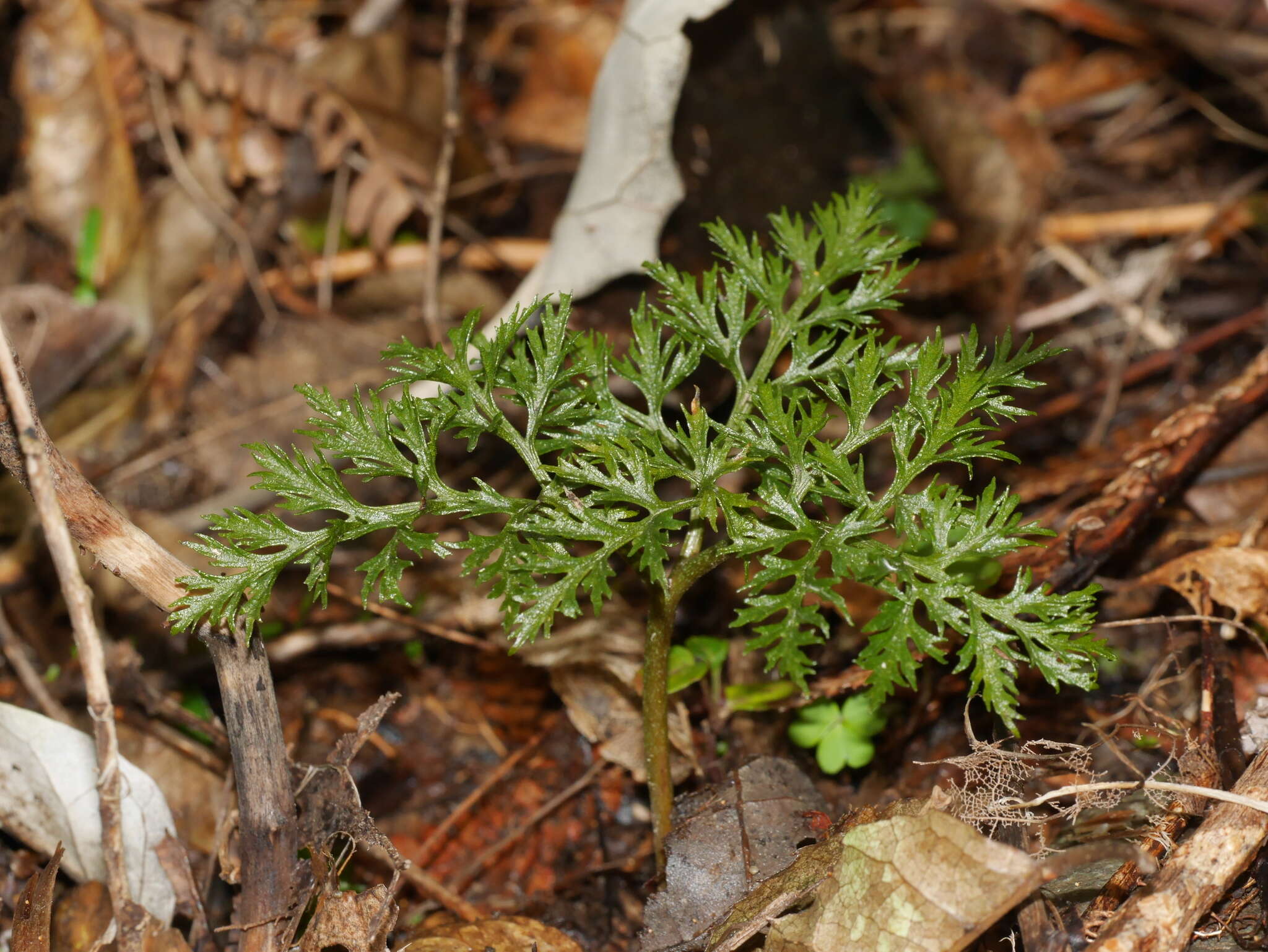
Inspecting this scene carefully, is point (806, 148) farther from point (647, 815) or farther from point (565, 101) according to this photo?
point (647, 815)

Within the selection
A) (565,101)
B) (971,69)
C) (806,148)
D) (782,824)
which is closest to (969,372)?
(782,824)

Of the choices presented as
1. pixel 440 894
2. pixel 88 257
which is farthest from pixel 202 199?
pixel 440 894

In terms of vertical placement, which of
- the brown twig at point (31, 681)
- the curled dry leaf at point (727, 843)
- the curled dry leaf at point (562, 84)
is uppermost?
the curled dry leaf at point (562, 84)

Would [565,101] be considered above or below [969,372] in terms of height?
above

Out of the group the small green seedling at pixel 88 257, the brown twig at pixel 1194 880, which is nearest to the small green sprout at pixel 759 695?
the brown twig at pixel 1194 880

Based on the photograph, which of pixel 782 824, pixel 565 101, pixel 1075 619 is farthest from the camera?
pixel 565 101

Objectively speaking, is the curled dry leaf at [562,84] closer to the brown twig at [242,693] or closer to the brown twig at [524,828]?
the brown twig at [524,828]
